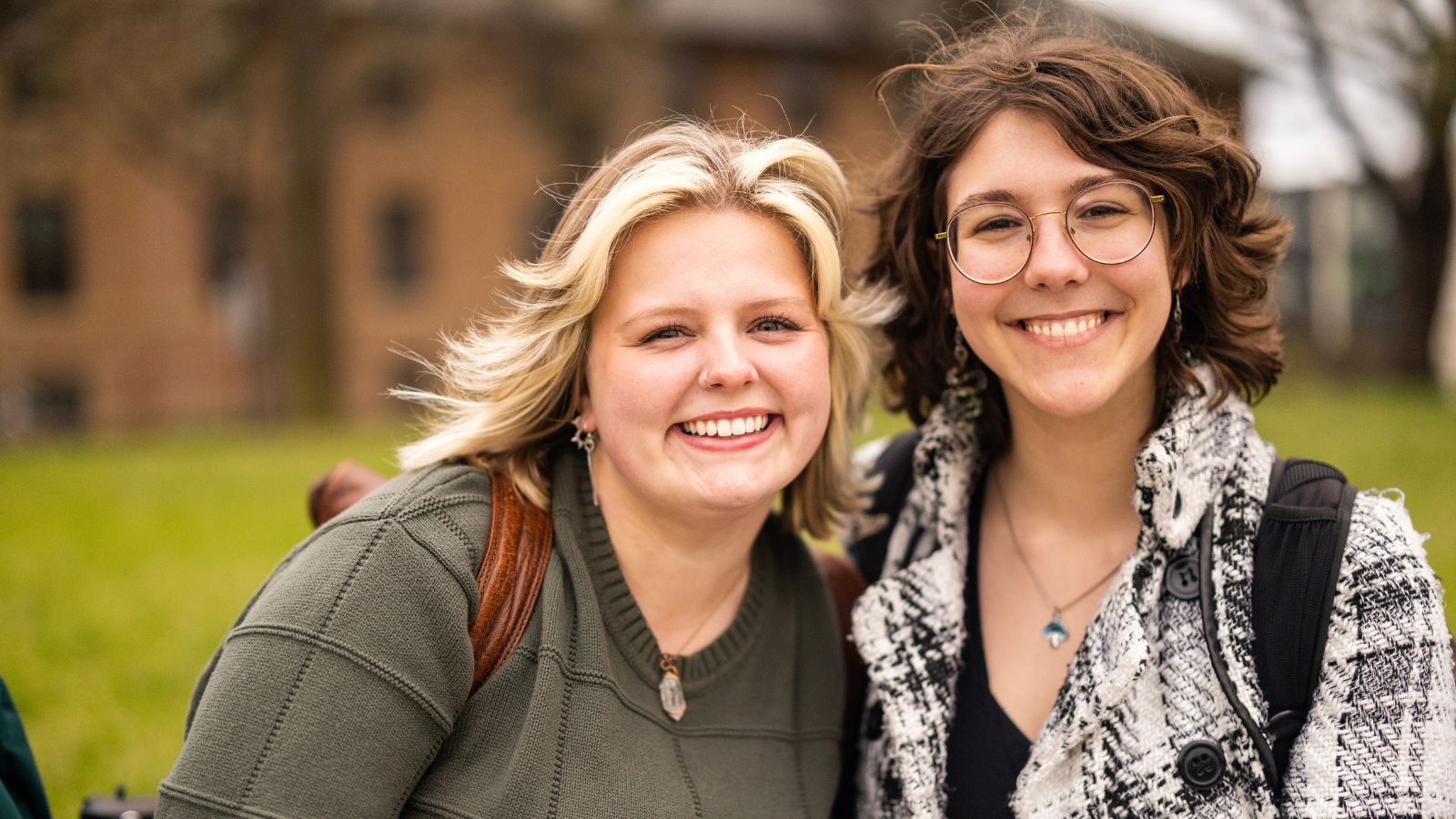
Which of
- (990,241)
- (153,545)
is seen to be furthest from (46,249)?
(990,241)

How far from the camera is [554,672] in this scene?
95.6 inches

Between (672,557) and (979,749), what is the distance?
77 cm

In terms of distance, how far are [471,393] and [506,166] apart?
83.1ft

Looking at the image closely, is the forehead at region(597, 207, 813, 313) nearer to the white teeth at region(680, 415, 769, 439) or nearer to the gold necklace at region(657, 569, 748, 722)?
the white teeth at region(680, 415, 769, 439)

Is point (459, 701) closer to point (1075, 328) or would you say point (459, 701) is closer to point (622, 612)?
point (622, 612)

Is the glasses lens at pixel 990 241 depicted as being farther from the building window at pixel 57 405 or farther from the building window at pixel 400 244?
the building window at pixel 400 244

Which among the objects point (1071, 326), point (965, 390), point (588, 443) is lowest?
point (588, 443)

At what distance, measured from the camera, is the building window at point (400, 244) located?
2694 cm

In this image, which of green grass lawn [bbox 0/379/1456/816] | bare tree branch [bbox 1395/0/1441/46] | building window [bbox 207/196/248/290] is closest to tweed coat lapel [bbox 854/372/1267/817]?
green grass lawn [bbox 0/379/1456/816]

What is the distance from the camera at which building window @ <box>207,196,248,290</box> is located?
2467cm

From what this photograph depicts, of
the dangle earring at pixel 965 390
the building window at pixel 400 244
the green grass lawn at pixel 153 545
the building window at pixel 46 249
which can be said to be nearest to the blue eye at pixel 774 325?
the dangle earring at pixel 965 390

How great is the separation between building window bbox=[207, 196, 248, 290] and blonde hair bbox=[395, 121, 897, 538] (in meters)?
23.6

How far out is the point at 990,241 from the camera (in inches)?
105

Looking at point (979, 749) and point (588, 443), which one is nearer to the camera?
point (979, 749)
